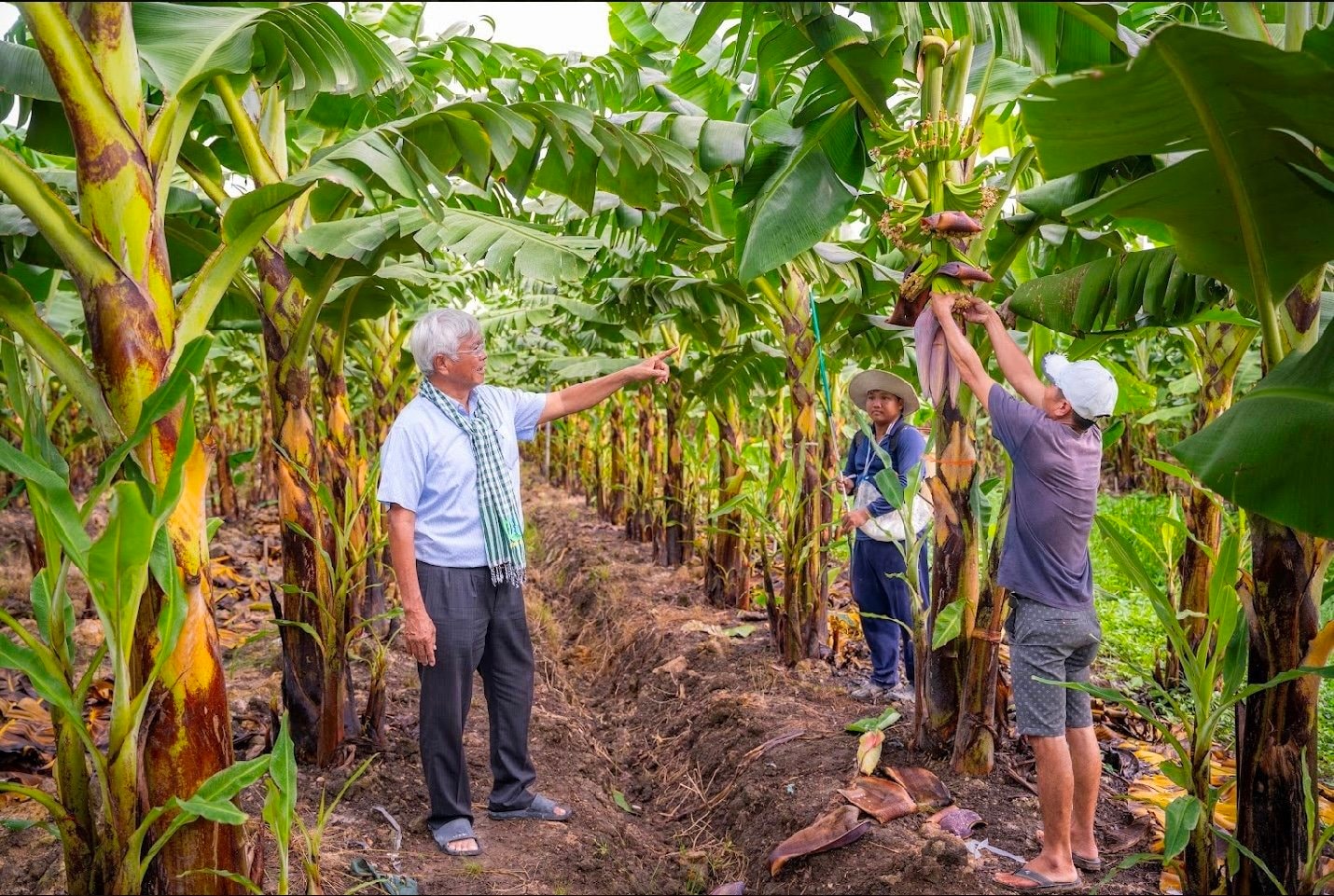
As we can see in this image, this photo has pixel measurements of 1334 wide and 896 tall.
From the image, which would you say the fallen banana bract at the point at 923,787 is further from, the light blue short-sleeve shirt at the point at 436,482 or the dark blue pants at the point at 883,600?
the light blue short-sleeve shirt at the point at 436,482

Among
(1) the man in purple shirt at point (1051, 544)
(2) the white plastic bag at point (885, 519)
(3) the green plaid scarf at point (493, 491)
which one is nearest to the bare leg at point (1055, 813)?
(1) the man in purple shirt at point (1051, 544)

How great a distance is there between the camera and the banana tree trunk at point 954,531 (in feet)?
11.7

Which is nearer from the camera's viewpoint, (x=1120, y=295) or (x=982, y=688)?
(x=1120, y=295)

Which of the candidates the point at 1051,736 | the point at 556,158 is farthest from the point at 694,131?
the point at 1051,736

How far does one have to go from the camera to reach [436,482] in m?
3.43

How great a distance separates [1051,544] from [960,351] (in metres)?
0.70

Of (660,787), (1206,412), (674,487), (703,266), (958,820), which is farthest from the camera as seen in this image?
(674,487)

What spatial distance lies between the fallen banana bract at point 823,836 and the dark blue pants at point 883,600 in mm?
1737

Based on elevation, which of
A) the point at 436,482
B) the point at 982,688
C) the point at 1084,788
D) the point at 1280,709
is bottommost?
the point at 1084,788

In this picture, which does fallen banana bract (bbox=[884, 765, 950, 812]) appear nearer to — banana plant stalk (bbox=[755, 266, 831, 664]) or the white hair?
banana plant stalk (bbox=[755, 266, 831, 664])

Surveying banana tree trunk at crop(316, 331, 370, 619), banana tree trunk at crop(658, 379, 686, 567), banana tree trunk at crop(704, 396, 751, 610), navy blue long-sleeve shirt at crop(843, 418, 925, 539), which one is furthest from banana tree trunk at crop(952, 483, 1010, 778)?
banana tree trunk at crop(658, 379, 686, 567)

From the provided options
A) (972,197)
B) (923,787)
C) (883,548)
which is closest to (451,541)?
(923,787)

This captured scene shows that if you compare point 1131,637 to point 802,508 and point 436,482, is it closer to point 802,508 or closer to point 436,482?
point 802,508

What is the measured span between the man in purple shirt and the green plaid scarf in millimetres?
1698
